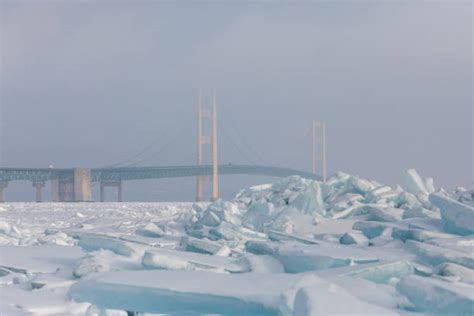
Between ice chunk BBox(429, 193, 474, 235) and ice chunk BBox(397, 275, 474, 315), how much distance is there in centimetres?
121

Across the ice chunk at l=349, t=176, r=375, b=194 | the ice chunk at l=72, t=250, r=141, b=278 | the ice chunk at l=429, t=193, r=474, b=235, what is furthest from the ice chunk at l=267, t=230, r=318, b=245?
the ice chunk at l=349, t=176, r=375, b=194

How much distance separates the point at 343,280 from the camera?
202 centimetres

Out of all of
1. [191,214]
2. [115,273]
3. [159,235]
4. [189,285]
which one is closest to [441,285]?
[189,285]

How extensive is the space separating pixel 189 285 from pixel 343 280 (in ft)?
1.50

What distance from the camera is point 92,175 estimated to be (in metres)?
20.9

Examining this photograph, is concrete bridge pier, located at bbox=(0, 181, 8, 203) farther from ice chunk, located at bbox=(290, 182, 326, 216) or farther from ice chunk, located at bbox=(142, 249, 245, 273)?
ice chunk, located at bbox=(142, 249, 245, 273)

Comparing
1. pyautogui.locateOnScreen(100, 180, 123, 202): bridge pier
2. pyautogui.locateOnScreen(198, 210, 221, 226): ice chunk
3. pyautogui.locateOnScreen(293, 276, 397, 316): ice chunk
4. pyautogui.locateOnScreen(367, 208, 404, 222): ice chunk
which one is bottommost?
pyautogui.locateOnScreen(100, 180, 123, 202): bridge pier

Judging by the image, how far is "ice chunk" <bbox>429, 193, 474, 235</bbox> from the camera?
3.09 metres

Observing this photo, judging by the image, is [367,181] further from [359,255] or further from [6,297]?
[6,297]

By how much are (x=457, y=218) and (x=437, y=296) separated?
4.65 feet

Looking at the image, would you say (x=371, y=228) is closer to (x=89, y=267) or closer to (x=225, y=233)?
(x=225, y=233)

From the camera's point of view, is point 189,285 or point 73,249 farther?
point 73,249

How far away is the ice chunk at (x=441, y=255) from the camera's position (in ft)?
7.86

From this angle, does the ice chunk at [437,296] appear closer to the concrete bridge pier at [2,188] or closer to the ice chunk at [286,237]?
the ice chunk at [286,237]
